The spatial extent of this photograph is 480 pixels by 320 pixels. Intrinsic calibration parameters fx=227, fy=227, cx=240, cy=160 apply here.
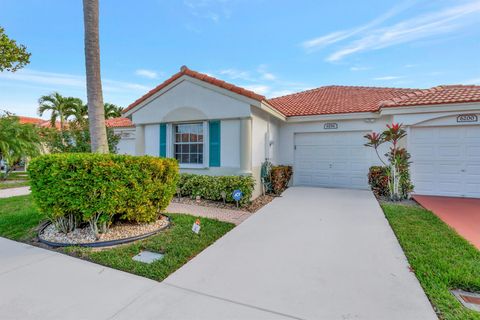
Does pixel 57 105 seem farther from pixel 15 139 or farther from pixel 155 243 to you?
pixel 155 243

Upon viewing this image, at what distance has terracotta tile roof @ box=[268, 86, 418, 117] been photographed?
10.7m

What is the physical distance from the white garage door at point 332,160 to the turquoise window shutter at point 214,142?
4.71m

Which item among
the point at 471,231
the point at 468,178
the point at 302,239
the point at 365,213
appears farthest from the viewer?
the point at 468,178

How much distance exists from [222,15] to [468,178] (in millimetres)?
11765

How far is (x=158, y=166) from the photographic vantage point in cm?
520

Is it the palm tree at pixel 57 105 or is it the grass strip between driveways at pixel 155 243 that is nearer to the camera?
the grass strip between driveways at pixel 155 243

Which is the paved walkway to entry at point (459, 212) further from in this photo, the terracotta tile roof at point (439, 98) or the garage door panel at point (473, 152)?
the terracotta tile roof at point (439, 98)

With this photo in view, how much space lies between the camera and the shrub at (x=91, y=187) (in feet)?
13.9

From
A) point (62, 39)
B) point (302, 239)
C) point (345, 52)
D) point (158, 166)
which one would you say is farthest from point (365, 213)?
point (62, 39)

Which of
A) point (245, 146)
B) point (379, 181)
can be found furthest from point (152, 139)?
point (379, 181)

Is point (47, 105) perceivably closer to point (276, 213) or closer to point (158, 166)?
point (158, 166)

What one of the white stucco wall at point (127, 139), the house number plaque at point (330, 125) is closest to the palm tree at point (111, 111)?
the white stucco wall at point (127, 139)

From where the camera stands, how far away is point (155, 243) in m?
4.32

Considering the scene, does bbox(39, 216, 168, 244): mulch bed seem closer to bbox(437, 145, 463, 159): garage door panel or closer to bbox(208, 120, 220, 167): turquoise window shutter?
bbox(208, 120, 220, 167): turquoise window shutter
